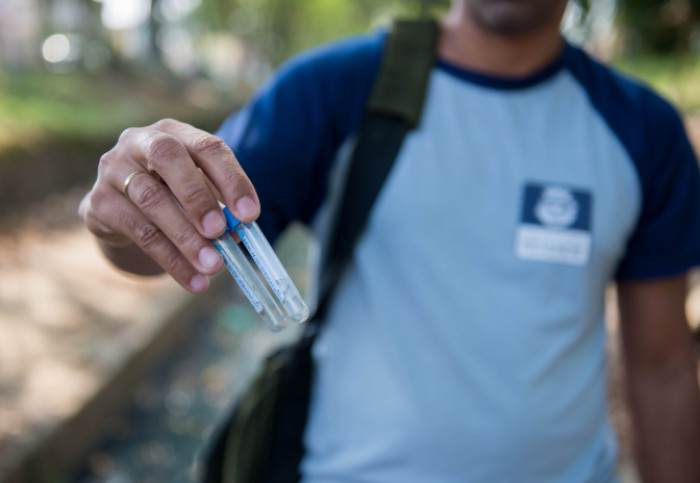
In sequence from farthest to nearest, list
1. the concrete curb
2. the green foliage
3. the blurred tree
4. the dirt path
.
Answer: the blurred tree, the green foliage, the dirt path, the concrete curb

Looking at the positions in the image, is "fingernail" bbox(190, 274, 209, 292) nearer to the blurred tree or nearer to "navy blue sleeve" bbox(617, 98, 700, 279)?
"navy blue sleeve" bbox(617, 98, 700, 279)

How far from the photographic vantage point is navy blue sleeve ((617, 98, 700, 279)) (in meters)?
1.76

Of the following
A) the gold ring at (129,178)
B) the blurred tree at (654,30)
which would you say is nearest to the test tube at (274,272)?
the gold ring at (129,178)

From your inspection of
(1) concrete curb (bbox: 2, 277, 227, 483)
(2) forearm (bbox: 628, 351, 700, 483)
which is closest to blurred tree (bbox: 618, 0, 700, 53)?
(1) concrete curb (bbox: 2, 277, 227, 483)

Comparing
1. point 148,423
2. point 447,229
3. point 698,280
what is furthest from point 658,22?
point 447,229

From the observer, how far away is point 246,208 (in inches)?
38.8

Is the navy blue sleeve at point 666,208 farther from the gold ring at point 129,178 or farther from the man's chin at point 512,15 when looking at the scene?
the gold ring at point 129,178

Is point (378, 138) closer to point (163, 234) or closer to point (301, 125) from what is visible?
point (301, 125)

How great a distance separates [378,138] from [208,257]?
30.3 inches

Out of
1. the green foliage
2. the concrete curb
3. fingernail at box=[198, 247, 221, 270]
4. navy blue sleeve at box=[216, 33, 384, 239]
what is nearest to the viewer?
fingernail at box=[198, 247, 221, 270]

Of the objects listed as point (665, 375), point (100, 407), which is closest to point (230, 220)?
point (665, 375)

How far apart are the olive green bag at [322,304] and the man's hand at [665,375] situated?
0.80 m

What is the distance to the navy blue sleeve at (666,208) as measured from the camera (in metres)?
1.76

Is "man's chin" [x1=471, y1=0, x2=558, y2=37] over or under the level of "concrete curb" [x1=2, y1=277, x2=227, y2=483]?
over
